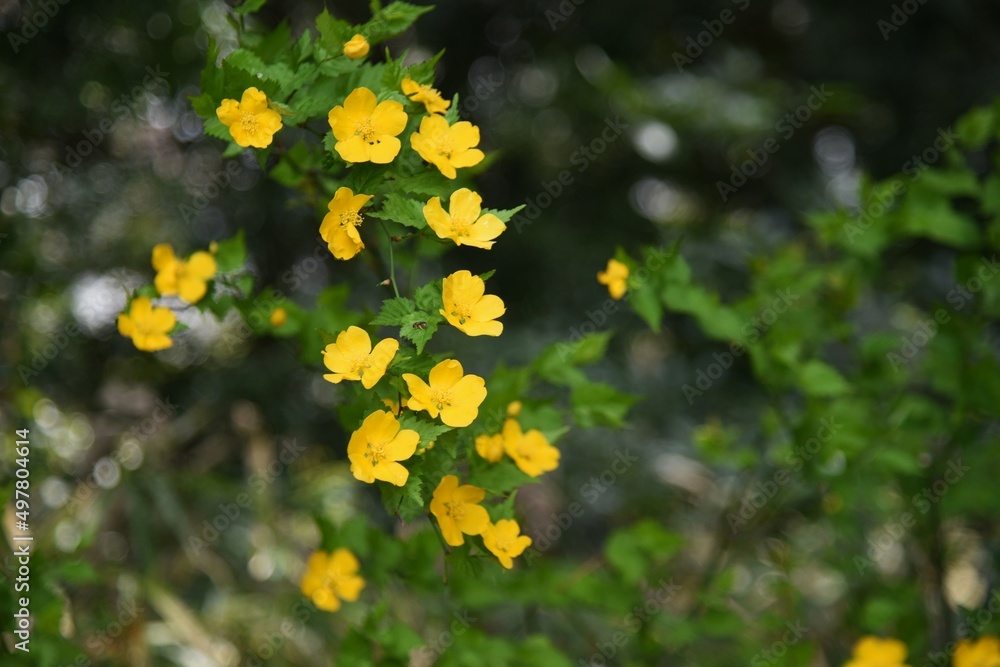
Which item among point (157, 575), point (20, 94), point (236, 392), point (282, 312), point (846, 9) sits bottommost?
point (157, 575)

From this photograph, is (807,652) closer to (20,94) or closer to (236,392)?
(236,392)

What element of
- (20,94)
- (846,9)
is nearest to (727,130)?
(846,9)

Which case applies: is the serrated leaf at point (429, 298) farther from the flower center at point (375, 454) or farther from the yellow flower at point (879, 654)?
the yellow flower at point (879, 654)

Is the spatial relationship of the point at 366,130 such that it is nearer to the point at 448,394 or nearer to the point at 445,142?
the point at 445,142

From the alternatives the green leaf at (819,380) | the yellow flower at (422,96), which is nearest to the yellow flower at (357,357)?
the yellow flower at (422,96)

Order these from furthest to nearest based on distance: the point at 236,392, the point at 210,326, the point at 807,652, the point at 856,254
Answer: the point at 210,326 → the point at 236,392 → the point at 856,254 → the point at 807,652

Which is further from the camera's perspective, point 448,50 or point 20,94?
point 448,50
